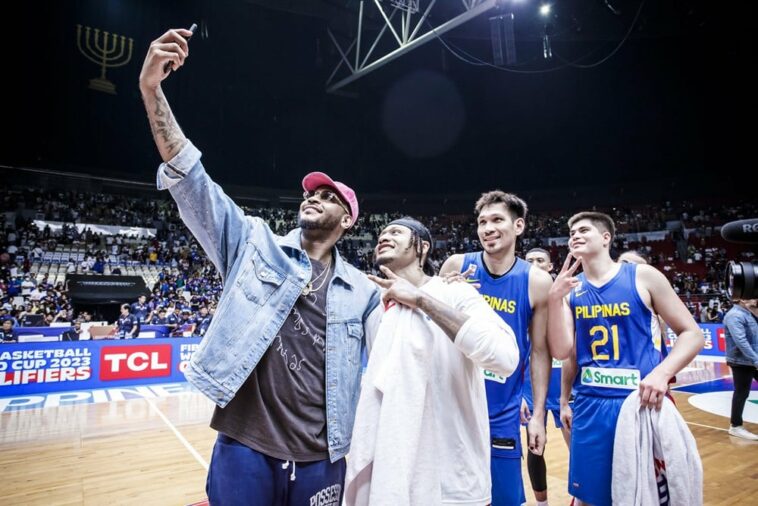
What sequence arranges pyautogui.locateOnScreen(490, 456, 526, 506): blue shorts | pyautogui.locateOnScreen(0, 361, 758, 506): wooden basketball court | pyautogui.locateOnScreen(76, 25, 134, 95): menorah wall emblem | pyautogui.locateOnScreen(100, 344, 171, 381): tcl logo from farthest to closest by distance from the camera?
pyautogui.locateOnScreen(76, 25, 134, 95): menorah wall emblem
pyautogui.locateOnScreen(100, 344, 171, 381): tcl logo
pyautogui.locateOnScreen(0, 361, 758, 506): wooden basketball court
pyautogui.locateOnScreen(490, 456, 526, 506): blue shorts

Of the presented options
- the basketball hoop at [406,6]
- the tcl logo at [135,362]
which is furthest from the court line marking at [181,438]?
the basketball hoop at [406,6]

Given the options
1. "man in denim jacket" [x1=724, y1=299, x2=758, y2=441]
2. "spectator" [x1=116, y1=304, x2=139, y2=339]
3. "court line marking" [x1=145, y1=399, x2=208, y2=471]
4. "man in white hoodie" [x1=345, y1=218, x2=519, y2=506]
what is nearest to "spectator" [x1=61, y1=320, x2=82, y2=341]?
"spectator" [x1=116, y1=304, x2=139, y2=339]

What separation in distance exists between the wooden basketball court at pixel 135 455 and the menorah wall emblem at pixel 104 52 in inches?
593

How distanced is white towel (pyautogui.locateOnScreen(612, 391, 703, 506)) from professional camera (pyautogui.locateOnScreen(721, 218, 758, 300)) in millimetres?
717

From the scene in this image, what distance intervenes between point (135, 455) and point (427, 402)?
4919 mm

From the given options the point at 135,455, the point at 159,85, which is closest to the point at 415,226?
the point at 159,85

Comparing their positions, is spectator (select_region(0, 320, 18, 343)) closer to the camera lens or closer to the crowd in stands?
the crowd in stands

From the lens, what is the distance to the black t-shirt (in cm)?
167

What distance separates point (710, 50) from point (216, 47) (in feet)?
72.3

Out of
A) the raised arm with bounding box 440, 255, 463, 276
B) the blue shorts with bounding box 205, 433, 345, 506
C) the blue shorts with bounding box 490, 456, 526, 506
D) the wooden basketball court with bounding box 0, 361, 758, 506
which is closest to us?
the blue shorts with bounding box 205, 433, 345, 506

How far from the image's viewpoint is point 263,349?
1.71 metres

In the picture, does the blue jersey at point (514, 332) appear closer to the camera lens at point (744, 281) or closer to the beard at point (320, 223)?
the camera lens at point (744, 281)

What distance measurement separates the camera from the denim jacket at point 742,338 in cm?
550

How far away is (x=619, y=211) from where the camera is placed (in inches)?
942
